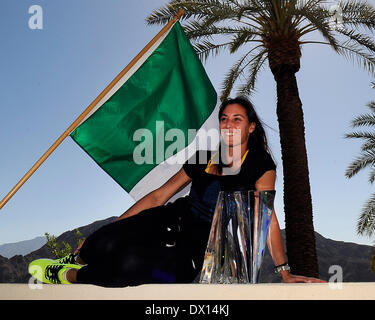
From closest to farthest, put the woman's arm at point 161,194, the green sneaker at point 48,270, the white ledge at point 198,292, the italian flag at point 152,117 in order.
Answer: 1. the white ledge at point 198,292
2. the green sneaker at point 48,270
3. the woman's arm at point 161,194
4. the italian flag at point 152,117

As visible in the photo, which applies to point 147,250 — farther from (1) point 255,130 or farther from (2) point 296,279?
(1) point 255,130

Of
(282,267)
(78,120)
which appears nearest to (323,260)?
(78,120)

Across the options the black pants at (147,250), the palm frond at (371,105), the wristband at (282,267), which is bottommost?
the wristband at (282,267)

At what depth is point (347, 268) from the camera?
51594 millimetres

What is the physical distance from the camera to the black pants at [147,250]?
280cm

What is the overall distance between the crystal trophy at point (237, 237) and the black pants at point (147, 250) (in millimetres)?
86

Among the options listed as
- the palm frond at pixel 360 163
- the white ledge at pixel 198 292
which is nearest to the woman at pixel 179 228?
the white ledge at pixel 198 292

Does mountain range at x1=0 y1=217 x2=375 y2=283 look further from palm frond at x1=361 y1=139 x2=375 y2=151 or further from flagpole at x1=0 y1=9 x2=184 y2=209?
flagpole at x1=0 y1=9 x2=184 y2=209

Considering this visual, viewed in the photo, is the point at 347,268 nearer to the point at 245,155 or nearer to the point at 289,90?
the point at 289,90

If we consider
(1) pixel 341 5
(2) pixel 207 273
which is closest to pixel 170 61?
(2) pixel 207 273

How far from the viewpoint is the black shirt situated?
327 cm

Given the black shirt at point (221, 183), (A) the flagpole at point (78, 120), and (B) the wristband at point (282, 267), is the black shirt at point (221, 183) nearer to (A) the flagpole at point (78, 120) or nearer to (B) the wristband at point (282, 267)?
(B) the wristband at point (282, 267)

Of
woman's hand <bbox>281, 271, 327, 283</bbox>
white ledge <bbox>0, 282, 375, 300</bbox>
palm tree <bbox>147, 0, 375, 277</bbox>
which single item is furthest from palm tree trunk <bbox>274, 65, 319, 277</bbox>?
white ledge <bbox>0, 282, 375, 300</bbox>
